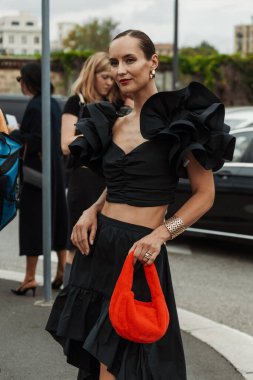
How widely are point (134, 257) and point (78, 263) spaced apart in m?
0.42

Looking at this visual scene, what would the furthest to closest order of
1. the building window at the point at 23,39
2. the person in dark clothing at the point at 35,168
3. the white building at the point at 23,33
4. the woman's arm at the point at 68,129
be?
the building window at the point at 23,39 → the white building at the point at 23,33 → the person in dark clothing at the point at 35,168 → the woman's arm at the point at 68,129

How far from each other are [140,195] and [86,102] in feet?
7.82

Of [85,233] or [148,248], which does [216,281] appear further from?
[148,248]

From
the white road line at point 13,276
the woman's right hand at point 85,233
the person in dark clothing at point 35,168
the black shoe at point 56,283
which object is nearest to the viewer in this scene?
the woman's right hand at point 85,233

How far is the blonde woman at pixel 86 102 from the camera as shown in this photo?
214 inches

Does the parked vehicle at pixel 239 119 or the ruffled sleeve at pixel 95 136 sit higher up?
the ruffled sleeve at pixel 95 136

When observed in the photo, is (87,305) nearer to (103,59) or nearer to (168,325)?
(168,325)

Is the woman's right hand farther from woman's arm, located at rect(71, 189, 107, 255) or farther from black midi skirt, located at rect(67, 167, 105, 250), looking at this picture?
black midi skirt, located at rect(67, 167, 105, 250)

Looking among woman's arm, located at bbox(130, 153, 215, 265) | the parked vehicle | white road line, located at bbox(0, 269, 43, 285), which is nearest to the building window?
the parked vehicle

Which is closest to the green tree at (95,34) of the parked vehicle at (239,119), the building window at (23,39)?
the parked vehicle at (239,119)

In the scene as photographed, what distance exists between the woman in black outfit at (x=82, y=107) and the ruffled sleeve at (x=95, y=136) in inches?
77.3

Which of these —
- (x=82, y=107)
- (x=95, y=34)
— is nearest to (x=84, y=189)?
(x=82, y=107)

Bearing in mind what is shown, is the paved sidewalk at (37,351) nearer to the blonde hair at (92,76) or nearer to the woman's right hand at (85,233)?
the woman's right hand at (85,233)

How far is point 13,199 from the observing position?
4.40 meters
